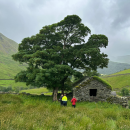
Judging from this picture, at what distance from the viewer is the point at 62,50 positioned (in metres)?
18.0

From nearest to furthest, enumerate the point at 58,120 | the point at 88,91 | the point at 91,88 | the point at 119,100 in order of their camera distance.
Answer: the point at 58,120, the point at 119,100, the point at 88,91, the point at 91,88

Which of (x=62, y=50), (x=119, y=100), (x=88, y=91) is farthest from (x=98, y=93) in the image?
(x=62, y=50)

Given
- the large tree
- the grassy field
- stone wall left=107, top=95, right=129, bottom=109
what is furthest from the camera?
the large tree

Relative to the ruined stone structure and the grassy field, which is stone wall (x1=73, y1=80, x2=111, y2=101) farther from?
the grassy field

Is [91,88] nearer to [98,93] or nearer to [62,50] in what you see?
[98,93]

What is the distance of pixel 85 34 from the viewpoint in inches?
754

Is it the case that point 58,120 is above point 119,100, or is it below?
above

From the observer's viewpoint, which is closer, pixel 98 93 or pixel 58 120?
pixel 58 120

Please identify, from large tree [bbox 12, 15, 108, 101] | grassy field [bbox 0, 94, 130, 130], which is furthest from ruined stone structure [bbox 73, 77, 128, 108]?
grassy field [bbox 0, 94, 130, 130]

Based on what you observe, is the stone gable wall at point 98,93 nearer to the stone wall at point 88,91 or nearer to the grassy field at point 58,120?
the stone wall at point 88,91

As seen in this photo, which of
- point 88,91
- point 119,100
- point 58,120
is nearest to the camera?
point 58,120

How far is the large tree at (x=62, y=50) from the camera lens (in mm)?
16359

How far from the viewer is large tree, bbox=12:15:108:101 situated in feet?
53.7

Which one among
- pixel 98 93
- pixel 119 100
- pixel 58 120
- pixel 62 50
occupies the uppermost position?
pixel 62 50
